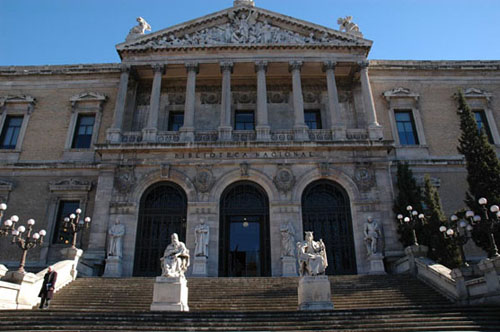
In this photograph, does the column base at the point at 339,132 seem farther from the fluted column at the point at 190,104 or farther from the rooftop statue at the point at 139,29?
the rooftop statue at the point at 139,29

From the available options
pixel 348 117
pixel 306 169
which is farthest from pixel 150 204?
pixel 348 117

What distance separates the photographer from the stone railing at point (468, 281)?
12.0 m

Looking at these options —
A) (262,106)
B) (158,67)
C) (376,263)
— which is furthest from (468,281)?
(158,67)

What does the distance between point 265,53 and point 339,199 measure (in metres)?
9.35

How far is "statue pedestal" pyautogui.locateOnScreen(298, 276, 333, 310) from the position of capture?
1164 centimetres

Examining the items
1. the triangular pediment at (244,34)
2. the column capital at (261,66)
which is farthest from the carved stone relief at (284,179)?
the triangular pediment at (244,34)

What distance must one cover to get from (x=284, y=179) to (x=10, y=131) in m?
16.7

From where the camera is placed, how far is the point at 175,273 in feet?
39.9

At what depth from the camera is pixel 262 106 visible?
21.8 metres

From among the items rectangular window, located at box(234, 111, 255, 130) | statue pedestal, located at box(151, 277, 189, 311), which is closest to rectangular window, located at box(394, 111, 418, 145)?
rectangular window, located at box(234, 111, 255, 130)

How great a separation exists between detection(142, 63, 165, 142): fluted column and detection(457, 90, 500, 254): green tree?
1471cm

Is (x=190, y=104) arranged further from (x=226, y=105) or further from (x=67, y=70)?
(x=67, y=70)

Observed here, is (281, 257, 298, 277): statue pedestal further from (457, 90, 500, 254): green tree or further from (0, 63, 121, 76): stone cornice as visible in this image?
(0, 63, 121, 76): stone cornice

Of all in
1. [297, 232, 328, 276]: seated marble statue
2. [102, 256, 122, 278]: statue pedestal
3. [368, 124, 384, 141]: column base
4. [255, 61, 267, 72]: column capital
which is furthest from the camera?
[255, 61, 267, 72]: column capital
